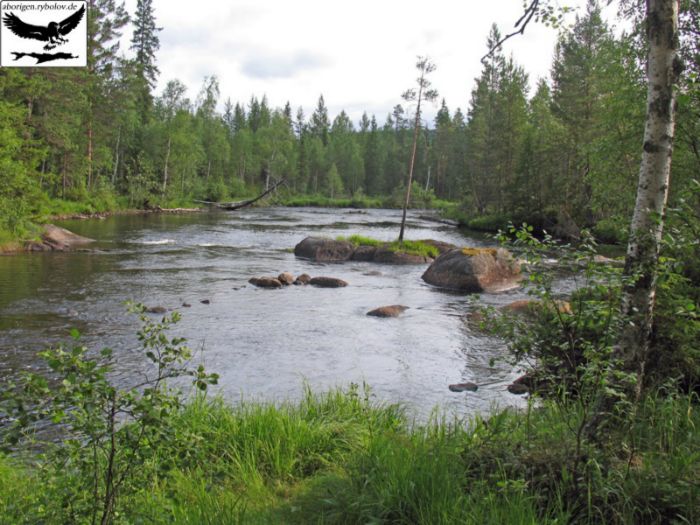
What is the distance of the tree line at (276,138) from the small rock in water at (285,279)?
10.8 meters

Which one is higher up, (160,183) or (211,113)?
(211,113)

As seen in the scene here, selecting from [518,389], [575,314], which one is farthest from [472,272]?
[575,314]

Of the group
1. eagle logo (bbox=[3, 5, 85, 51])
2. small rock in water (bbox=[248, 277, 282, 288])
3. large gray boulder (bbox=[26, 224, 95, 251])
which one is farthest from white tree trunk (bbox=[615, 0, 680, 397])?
large gray boulder (bbox=[26, 224, 95, 251])

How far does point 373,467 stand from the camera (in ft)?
13.9

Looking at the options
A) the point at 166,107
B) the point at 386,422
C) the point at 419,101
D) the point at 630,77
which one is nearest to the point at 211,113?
the point at 166,107

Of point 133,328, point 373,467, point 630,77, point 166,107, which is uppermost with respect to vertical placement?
point 166,107

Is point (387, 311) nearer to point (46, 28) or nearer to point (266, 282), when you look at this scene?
point (266, 282)

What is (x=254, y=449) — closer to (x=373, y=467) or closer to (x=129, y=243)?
(x=373, y=467)

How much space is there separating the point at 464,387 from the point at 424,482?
19.3 ft

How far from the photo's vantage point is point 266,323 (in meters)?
14.1

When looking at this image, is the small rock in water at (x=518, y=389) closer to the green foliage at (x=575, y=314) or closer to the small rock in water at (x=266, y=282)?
the green foliage at (x=575, y=314)

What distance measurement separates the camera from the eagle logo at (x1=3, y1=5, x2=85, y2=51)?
17969mm

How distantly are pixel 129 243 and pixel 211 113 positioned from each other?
57.6 m

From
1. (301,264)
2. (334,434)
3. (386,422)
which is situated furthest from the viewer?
(301,264)
